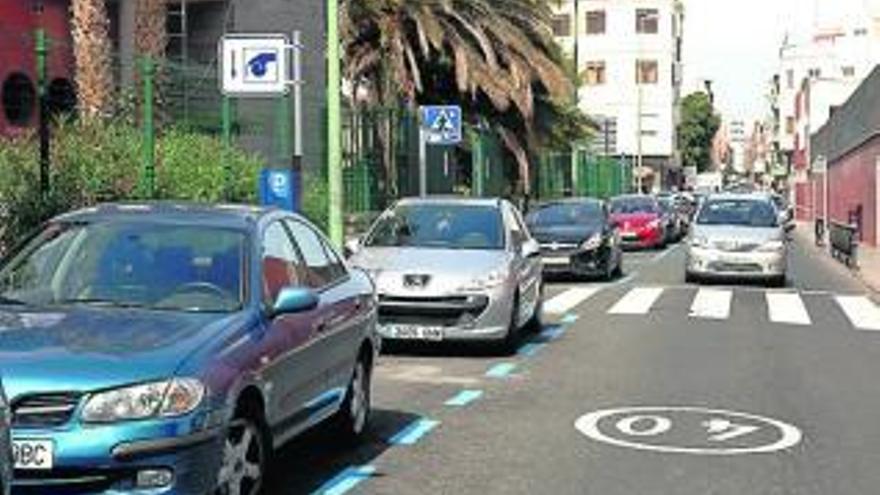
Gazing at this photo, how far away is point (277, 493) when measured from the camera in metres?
8.43

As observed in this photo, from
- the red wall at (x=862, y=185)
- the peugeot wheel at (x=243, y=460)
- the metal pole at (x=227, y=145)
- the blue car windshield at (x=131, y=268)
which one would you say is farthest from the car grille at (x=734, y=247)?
the peugeot wheel at (x=243, y=460)

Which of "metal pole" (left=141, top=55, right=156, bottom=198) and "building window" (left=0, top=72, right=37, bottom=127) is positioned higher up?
A: "building window" (left=0, top=72, right=37, bottom=127)

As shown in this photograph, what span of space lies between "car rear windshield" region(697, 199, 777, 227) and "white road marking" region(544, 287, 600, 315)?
3.49 meters

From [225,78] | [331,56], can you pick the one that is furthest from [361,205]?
[225,78]

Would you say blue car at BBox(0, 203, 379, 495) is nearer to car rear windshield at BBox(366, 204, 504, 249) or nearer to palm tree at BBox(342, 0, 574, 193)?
car rear windshield at BBox(366, 204, 504, 249)

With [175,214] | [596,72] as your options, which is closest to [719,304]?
[175,214]

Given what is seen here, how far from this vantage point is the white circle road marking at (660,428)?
998cm

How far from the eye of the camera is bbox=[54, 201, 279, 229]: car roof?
8625 millimetres

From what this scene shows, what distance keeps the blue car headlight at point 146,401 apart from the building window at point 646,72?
104 meters

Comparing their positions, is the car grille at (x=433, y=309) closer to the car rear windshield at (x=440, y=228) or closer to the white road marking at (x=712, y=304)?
the car rear windshield at (x=440, y=228)

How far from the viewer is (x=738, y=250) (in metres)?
26.3

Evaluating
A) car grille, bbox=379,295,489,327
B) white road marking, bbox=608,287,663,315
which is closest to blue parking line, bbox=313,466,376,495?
car grille, bbox=379,295,489,327

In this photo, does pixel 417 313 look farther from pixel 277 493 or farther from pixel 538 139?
pixel 538 139

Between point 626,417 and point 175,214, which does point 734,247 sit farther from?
point 175,214
